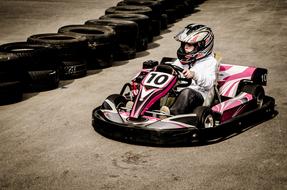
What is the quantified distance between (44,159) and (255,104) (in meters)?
2.53

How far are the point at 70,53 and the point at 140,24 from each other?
2.40m

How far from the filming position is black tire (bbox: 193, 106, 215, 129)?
5.17 m

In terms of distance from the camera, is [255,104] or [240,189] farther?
[255,104]

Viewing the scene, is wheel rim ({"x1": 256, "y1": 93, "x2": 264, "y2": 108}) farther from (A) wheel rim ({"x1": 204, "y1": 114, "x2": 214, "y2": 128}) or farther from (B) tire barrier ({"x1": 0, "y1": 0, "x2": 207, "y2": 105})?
(B) tire barrier ({"x1": 0, "y1": 0, "x2": 207, "y2": 105})

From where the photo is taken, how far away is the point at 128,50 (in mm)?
9445

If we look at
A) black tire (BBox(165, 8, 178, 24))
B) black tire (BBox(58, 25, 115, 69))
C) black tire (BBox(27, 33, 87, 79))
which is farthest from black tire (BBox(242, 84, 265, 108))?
black tire (BBox(165, 8, 178, 24))

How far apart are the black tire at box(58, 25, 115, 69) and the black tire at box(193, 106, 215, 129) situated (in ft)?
11.5


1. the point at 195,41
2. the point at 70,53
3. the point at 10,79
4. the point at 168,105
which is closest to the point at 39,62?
the point at 10,79

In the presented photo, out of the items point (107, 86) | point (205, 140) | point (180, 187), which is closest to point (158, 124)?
point (205, 140)

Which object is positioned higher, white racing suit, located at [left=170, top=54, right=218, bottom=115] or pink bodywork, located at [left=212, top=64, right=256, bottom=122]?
white racing suit, located at [left=170, top=54, right=218, bottom=115]

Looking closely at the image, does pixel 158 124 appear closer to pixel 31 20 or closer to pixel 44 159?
pixel 44 159

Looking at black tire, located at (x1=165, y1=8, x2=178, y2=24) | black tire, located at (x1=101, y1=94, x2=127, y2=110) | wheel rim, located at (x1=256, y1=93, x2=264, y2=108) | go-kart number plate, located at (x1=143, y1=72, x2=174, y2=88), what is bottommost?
black tire, located at (x1=165, y1=8, x2=178, y2=24)

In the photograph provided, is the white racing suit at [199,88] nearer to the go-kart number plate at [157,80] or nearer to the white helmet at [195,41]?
the white helmet at [195,41]

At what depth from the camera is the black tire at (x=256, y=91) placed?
604cm
